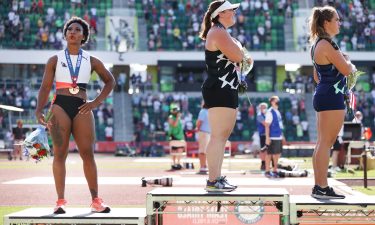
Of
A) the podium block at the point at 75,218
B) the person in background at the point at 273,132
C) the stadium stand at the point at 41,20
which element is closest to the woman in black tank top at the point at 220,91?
the podium block at the point at 75,218

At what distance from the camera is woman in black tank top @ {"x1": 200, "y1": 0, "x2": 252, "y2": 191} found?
8055mm

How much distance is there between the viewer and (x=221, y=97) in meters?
8.10

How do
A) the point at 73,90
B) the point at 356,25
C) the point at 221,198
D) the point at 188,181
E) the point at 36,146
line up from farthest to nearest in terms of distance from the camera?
the point at 356,25, the point at 188,181, the point at 36,146, the point at 73,90, the point at 221,198

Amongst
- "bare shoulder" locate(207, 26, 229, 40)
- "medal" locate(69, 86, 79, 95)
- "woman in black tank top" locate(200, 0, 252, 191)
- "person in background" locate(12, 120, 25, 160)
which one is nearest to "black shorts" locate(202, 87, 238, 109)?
"woman in black tank top" locate(200, 0, 252, 191)

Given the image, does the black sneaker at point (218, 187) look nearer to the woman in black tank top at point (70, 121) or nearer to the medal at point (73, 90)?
the woman in black tank top at point (70, 121)

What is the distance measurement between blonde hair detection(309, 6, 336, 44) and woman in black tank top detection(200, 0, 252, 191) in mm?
795

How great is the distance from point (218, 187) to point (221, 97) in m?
0.91

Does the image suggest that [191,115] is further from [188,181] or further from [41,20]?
[188,181]

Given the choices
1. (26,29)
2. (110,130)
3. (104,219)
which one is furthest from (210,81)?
(26,29)

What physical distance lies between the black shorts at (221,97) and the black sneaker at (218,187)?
0.77 metres

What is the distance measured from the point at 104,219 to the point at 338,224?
88.4 inches

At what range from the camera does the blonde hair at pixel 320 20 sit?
26.8 ft

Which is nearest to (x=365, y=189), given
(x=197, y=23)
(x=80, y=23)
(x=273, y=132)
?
(x=273, y=132)

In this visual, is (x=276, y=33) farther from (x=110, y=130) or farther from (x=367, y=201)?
(x=367, y=201)
